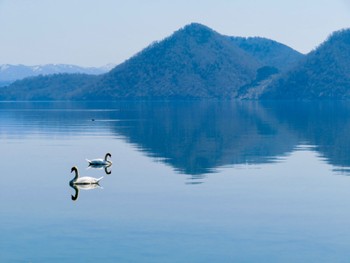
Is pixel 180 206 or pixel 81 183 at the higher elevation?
pixel 81 183

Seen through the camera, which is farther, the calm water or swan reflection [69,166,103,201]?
swan reflection [69,166,103,201]

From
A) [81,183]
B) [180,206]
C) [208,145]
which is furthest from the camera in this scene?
[208,145]

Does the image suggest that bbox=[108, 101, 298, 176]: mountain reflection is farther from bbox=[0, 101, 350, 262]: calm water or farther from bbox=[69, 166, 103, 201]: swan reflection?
bbox=[69, 166, 103, 201]: swan reflection

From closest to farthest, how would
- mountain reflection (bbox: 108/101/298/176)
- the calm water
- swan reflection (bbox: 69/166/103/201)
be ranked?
the calm water, swan reflection (bbox: 69/166/103/201), mountain reflection (bbox: 108/101/298/176)

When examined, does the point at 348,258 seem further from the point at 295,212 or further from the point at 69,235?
the point at 69,235

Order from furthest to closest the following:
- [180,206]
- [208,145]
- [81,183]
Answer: [208,145]
[81,183]
[180,206]

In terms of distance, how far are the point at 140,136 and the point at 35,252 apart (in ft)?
218

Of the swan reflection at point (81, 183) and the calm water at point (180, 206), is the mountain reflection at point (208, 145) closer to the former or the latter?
the calm water at point (180, 206)

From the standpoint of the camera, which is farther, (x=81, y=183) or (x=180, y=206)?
(x=81, y=183)

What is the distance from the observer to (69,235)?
103ft

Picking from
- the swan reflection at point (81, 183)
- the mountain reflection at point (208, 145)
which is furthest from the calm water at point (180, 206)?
the swan reflection at point (81, 183)

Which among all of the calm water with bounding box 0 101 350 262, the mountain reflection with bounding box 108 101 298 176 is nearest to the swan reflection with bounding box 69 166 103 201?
the calm water with bounding box 0 101 350 262

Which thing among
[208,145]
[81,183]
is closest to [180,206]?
[81,183]

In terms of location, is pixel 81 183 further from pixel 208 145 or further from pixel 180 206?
pixel 208 145
